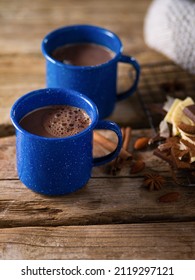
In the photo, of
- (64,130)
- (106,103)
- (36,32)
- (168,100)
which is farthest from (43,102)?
(36,32)

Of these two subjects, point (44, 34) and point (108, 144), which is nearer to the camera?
point (108, 144)

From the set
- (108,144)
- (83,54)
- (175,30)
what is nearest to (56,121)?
(108,144)

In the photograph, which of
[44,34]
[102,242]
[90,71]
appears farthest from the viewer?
[44,34]

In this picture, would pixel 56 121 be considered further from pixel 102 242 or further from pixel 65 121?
pixel 102 242

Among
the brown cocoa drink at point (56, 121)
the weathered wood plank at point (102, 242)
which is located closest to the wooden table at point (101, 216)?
the weathered wood plank at point (102, 242)

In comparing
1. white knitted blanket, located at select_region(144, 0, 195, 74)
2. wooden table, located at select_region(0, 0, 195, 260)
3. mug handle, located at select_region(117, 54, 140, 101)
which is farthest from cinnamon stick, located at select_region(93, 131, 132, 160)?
white knitted blanket, located at select_region(144, 0, 195, 74)

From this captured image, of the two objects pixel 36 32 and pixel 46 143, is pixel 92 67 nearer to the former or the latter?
pixel 46 143
